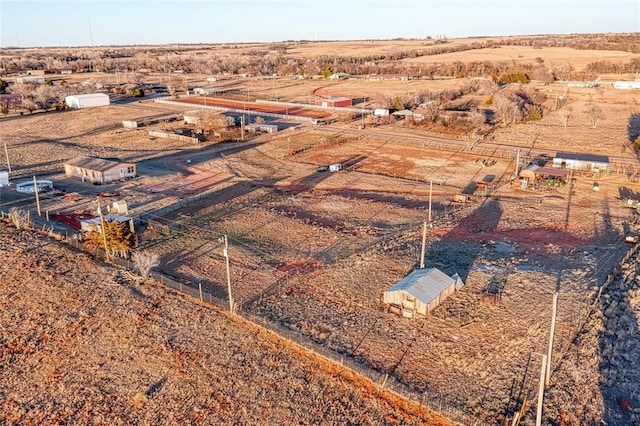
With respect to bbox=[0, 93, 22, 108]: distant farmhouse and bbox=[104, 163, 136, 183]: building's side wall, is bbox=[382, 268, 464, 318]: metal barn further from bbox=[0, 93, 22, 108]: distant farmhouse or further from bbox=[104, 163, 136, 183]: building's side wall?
bbox=[0, 93, 22, 108]: distant farmhouse

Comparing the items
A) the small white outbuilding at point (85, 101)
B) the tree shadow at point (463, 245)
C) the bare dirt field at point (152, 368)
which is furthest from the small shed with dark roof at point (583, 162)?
the small white outbuilding at point (85, 101)

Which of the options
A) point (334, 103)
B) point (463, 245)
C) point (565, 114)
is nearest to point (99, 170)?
point (463, 245)

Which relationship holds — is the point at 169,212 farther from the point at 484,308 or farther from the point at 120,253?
the point at 484,308

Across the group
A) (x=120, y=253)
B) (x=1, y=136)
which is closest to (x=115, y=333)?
(x=120, y=253)

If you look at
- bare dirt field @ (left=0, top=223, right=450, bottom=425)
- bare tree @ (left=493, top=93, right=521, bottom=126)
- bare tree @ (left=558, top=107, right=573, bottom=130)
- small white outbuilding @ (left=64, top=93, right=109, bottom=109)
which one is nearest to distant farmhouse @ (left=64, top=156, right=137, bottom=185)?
bare dirt field @ (left=0, top=223, right=450, bottom=425)

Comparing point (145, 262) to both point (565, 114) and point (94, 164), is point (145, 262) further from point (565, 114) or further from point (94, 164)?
point (565, 114)
